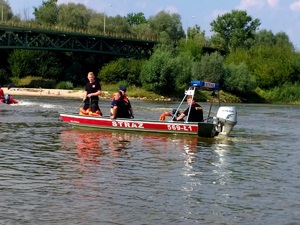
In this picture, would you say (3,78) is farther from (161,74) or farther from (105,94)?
(161,74)

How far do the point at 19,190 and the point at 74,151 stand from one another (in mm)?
6638

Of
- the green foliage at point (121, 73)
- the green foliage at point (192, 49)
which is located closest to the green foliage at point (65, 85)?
the green foliage at point (121, 73)

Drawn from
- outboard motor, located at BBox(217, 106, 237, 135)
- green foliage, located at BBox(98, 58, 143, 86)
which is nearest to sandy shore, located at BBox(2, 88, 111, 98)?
green foliage, located at BBox(98, 58, 143, 86)

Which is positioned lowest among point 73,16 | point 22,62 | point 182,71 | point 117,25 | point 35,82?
point 35,82

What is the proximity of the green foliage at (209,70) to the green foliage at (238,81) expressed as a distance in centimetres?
128

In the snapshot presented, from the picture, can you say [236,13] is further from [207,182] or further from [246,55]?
[207,182]

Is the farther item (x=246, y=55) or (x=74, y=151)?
(x=246, y=55)

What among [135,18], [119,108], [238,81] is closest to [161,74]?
[238,81]

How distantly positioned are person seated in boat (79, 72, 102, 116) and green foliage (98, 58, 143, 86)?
65.4m

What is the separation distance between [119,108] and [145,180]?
38.2 feet

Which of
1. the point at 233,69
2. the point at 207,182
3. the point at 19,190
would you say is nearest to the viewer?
the point at 19,190

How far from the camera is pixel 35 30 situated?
9344 cm

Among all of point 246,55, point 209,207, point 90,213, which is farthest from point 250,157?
point 246,55

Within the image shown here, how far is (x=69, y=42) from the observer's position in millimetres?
100688
